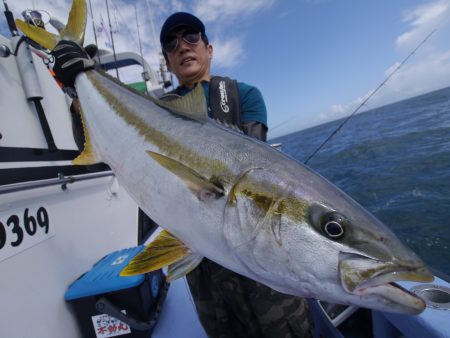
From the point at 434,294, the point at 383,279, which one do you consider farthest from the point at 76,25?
the point at 434,294

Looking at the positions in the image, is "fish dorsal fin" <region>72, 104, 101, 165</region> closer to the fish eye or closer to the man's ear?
the man's ear

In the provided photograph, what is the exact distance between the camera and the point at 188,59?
Answer: 86.0 inches

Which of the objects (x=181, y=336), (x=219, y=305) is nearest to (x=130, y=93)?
(x=219, y=305)

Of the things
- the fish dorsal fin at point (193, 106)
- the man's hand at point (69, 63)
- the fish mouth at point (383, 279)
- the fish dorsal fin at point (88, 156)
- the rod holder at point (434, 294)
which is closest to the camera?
the fish mouth at point (383, 279)

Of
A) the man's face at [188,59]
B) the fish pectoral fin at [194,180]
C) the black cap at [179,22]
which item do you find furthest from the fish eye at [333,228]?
the black cap at [179,22]

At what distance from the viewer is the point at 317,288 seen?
100cm

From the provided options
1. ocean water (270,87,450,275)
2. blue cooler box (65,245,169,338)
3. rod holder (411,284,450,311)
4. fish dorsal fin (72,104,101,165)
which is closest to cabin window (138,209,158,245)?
blue cooler box (65,245,169,338)

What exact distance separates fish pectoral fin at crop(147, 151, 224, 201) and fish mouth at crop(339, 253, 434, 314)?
58 cm

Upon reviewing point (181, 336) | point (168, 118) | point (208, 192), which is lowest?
point (181, 336)

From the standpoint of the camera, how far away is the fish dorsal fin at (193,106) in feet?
5.14

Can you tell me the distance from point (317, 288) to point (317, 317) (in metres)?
1.53

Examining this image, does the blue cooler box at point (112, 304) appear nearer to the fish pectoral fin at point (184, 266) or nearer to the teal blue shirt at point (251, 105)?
the fish pectoral fin at point (184, 266)

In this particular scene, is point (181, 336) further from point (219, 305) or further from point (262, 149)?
point (262, 149)

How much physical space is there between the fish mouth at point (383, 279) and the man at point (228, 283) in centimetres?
96
